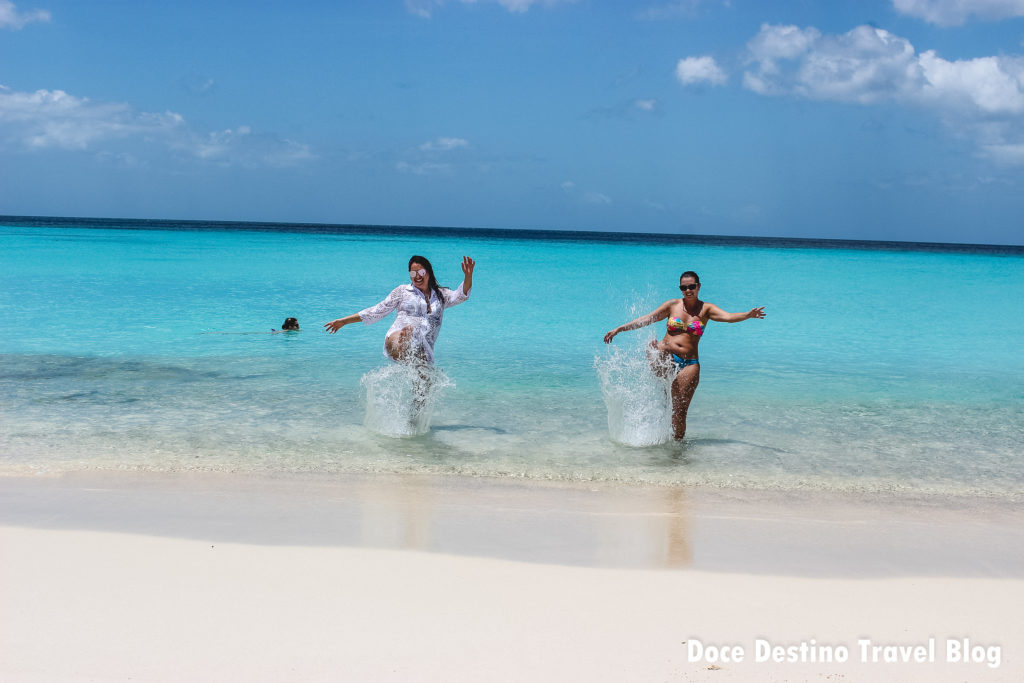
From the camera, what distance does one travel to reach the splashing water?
7.75m

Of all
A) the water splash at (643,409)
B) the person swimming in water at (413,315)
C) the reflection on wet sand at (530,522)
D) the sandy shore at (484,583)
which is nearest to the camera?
the sandy shore at (484,583)

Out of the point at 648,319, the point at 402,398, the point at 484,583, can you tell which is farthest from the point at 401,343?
the point at 484,583

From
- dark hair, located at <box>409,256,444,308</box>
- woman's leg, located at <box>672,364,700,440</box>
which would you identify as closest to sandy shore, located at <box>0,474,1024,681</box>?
woman's leg, located at <box>672,364,700,440</box>

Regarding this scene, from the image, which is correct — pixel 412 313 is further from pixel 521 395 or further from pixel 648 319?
pixel 521 395

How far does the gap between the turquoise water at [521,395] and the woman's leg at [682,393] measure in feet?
0.56

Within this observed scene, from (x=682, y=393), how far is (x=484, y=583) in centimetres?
382

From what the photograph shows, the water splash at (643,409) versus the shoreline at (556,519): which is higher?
the water splash at (643,409)

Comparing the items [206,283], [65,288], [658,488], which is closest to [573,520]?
[658,488]

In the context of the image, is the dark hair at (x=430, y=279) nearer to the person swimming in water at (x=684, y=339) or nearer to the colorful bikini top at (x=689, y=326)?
the person swimming in water at (x=684, y=339)

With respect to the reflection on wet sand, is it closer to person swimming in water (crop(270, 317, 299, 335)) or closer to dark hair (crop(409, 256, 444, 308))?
dark hair (crop(409, 256, 444, 308))

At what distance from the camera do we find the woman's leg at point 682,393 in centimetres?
752

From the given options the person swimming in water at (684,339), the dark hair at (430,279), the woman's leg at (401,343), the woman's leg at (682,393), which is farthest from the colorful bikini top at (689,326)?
the woman's leg at (401,343)

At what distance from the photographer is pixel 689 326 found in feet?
24.6

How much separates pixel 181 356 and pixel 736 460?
859cm
